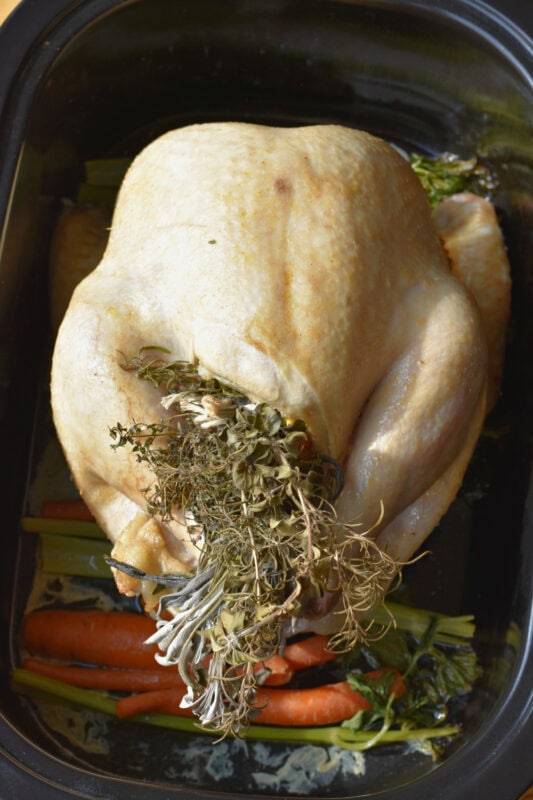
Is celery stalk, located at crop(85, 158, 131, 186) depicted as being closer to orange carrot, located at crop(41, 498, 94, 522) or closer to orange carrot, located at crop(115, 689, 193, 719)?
orange carrot, located at crop(41, 498, 94, 522)

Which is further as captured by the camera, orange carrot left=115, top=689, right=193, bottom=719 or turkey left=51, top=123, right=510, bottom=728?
orange carrot left=115, top=689, right=193, bottom=719

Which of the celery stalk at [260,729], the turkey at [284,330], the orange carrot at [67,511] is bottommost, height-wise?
the celery stalk at [260,729]

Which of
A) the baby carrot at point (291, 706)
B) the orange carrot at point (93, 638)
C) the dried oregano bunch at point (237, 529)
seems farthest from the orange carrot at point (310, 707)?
the dried oregano bunch at point (237, 529)

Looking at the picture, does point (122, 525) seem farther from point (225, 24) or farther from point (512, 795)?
point (225, 24)

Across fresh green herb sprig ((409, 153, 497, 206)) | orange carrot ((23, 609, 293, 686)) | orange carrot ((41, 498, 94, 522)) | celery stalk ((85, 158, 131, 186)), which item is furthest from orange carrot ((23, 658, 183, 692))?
fresh green herb sprig ((409, 153, 497, 206))

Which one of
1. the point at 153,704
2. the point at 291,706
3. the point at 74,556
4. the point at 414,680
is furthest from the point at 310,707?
the point at 74,556

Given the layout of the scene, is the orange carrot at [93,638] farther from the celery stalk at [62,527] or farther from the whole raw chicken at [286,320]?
the whole raw chicken at [286,320]

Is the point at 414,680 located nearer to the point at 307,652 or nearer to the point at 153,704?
the point at 307,652
